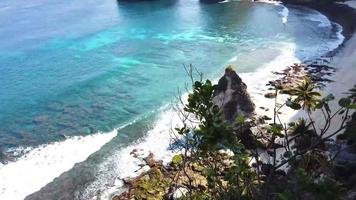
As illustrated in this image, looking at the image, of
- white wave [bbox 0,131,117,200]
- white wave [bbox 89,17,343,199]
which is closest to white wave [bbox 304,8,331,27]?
white wave [bbox 89,17,343,199]

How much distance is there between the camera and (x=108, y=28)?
1977 inches

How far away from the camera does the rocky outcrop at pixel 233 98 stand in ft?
74.0

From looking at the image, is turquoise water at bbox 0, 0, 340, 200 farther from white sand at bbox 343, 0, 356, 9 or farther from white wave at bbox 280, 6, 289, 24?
Result: white sand at bbox 343, 0, 356, 9

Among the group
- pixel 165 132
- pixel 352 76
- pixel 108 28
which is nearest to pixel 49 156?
pixel 165 132

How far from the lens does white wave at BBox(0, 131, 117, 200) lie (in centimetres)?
1989

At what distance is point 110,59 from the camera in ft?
126

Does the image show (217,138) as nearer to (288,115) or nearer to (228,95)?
(228,95)

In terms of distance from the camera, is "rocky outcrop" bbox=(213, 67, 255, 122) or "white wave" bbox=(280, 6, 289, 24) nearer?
"rocky outcrop" bbox=(213, 67, 255, 122)

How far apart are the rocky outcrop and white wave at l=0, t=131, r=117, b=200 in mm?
7166

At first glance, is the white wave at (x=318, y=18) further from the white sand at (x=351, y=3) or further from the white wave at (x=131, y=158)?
the white wave at (x=131, y=158)

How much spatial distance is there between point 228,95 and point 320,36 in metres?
23.1

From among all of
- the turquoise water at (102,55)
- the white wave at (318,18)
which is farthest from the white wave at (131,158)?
the white wave at (318,18)

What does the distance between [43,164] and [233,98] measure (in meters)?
11.2

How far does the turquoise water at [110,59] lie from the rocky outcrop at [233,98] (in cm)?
452
